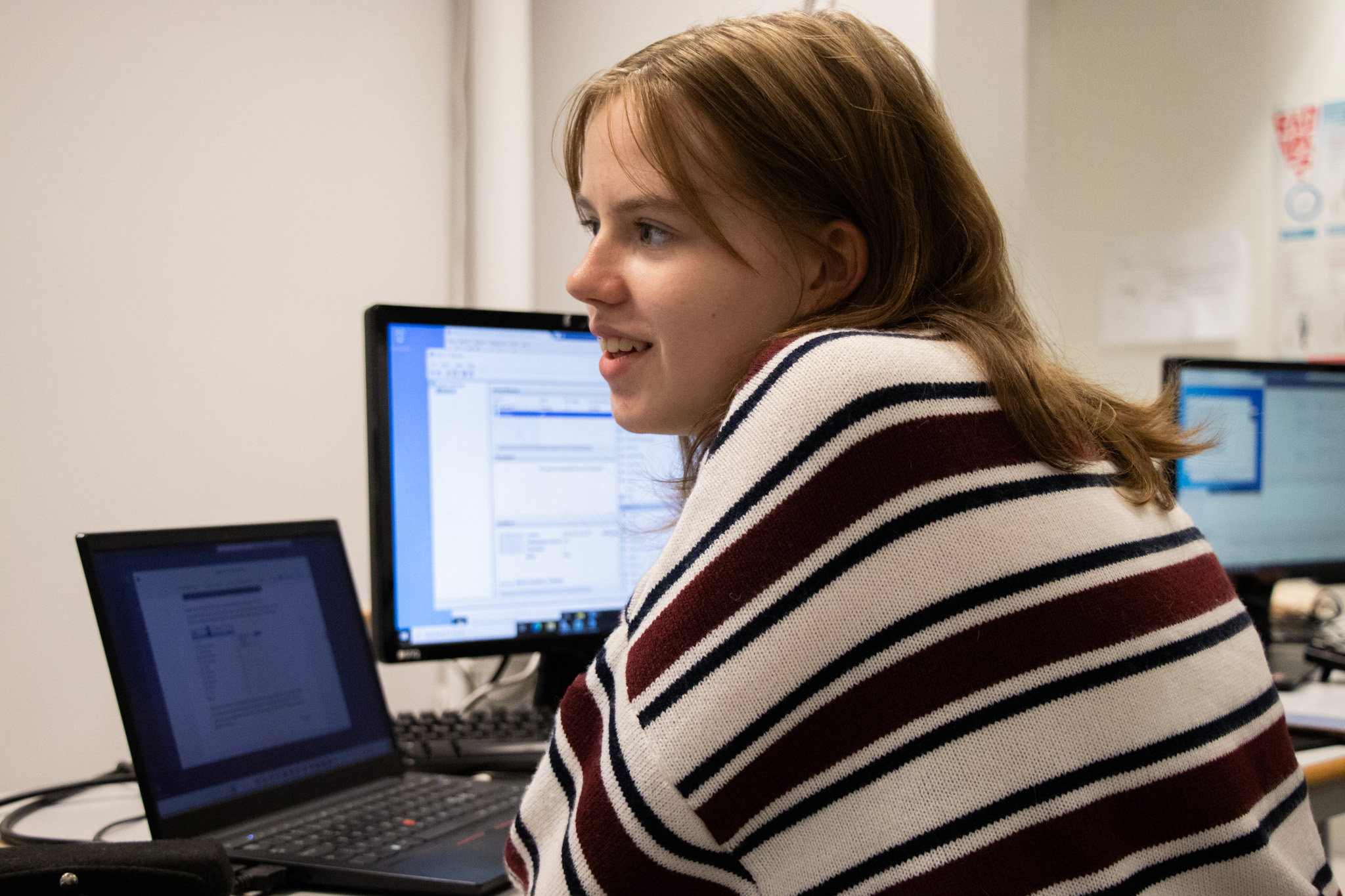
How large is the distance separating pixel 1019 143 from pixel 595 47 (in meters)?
0.71

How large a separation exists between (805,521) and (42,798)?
0.88 m

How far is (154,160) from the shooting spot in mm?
1502

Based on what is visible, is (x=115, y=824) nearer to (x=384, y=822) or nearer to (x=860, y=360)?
(x=384, y=822)

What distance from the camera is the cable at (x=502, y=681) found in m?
1.44

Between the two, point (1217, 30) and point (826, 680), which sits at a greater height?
point (1217, 30)

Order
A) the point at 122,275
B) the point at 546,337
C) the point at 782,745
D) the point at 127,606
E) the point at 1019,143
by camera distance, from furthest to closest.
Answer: the point at 1019,143
the point at 122,275
the point at 546,337
the point at 127,606
the point at 782,745

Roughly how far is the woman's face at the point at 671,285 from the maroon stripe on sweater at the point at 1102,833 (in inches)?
13.7

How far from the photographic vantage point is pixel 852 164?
0.73 m

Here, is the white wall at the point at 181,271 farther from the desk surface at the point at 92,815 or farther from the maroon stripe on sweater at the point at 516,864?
the maroon stripe on sweater at the point at 516,864

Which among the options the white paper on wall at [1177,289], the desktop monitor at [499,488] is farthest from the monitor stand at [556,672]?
the white paper on wall at [1177,289]

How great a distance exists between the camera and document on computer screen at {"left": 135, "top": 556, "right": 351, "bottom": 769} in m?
0.86

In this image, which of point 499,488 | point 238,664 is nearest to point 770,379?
point 238,664

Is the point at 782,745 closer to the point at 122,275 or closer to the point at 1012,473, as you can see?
the point at 1012,473

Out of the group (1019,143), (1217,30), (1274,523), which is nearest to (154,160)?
(1019,143)
